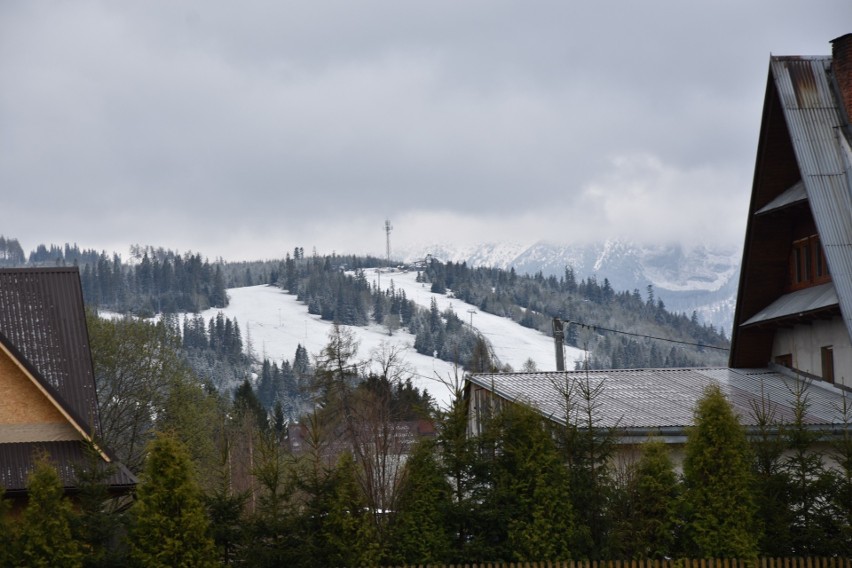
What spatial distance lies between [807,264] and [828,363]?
287 centimetres

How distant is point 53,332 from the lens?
27.2 metres

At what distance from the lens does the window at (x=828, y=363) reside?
3209 centimetres

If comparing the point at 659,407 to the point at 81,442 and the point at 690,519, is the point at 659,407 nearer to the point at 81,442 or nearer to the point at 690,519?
the point at 690,519

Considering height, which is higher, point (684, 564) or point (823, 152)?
point (823, 152)

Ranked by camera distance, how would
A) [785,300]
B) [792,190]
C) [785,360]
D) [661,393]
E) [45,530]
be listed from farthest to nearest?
[785,360] < [785,300] < [661,393] < [792,190] < [45,530]

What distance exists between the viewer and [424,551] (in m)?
23.8

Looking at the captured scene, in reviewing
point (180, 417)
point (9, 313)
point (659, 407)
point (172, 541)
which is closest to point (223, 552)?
point (172, 541)

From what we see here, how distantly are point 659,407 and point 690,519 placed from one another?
7.05m

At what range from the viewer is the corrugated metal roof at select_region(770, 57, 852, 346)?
29.3m

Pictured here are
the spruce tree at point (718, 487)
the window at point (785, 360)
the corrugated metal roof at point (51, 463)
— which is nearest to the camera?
the spruce tree at point (718, 487)

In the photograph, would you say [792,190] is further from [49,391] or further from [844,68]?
[49,391]

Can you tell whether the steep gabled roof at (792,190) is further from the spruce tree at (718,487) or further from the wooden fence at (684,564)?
the wooden fence at (684,564)

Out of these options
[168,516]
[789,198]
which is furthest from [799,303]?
[168,516]

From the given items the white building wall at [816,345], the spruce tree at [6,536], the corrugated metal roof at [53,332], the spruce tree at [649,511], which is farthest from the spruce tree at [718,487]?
the spruce tree at [6,536]
